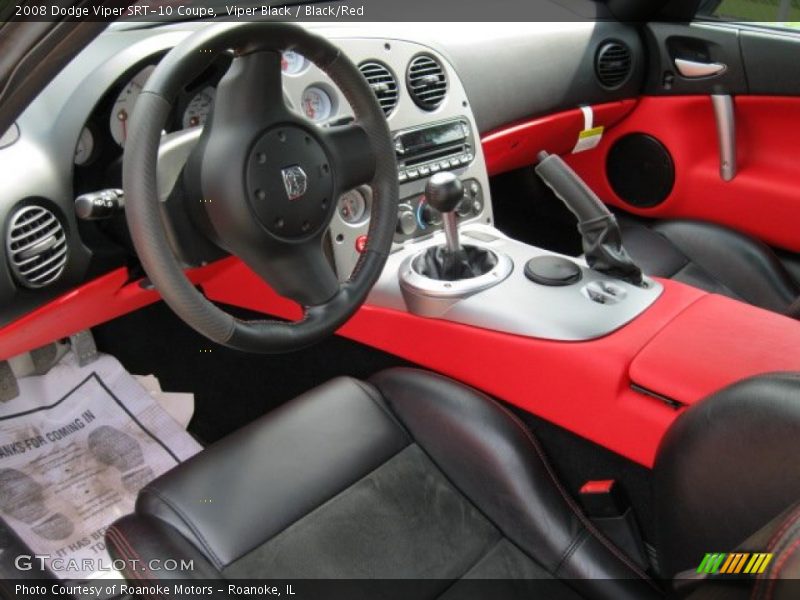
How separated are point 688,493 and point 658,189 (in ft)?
4.83

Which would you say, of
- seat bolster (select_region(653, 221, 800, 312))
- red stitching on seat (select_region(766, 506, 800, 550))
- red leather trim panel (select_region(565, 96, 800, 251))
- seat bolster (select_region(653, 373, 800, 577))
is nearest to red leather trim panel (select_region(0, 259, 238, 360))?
seat bolster (select_region(653, 373, 800, 577))

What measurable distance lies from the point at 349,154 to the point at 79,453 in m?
0.92

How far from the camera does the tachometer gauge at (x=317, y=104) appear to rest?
4.67 feet

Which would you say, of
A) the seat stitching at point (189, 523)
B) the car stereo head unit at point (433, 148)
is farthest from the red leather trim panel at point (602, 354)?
the seat stitching at point (189, 523)

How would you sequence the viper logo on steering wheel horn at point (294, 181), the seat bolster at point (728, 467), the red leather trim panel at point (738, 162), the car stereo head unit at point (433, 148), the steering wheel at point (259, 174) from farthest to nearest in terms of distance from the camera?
the red leather trim panel at point (738, 162), the car stereo head unit at point (433, 148), the viper logo on steering wheel horn at point (294, 181), the steering wheel at point (259, 174), the seat bolster at point (728, 467)

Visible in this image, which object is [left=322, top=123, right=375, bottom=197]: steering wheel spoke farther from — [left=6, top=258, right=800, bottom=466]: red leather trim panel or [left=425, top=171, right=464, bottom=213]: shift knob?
[left=6, top=258, right=800, bottom=466]: red leather trim panel

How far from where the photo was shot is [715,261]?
178cm

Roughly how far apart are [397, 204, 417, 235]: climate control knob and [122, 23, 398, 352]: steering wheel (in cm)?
39

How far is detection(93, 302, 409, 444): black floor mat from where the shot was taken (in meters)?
1.79

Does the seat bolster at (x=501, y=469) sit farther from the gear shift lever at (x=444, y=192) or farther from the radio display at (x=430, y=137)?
the radio display at (x=430, y=137)

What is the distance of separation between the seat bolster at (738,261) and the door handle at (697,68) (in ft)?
1.31

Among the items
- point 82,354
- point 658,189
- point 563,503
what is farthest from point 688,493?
point 658,189

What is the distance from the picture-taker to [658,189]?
2.19m

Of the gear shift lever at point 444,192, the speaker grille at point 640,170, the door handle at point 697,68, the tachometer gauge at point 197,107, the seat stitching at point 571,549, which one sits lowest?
the seat stitching at point 571,549
